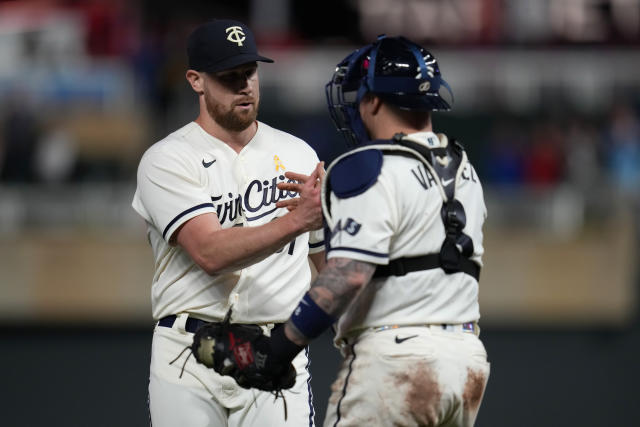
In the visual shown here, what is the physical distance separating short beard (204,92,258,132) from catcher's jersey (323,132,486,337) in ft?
3.41

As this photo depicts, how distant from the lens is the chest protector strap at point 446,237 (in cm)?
341

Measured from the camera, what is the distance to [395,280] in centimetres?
340

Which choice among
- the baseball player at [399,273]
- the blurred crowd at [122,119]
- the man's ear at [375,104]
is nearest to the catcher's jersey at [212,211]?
the baseball player at [399,273]

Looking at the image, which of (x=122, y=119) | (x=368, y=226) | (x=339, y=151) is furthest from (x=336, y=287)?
(x=122, y=119)

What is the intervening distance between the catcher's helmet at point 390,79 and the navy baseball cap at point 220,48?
0.71 meters

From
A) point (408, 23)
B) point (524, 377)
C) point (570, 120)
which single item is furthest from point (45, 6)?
point (524, 377)

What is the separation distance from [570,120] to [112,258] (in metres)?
5.22

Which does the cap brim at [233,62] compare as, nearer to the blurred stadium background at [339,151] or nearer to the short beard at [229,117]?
the short beard at [229,117]

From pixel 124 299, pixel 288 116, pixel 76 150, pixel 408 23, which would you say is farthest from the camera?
pixel 408 23

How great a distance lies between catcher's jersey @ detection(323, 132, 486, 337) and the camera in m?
3.29

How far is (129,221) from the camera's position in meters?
9.45

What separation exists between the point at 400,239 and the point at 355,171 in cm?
26

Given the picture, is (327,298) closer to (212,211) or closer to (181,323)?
(212,211)

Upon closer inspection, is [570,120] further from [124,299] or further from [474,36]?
[124,299]
